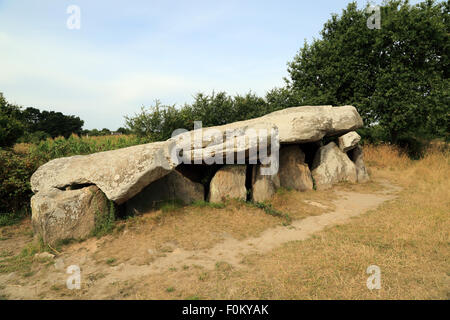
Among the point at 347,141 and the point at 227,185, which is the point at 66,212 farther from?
the point at 347,141

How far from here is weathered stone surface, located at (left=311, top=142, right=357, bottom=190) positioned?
30.4 feet

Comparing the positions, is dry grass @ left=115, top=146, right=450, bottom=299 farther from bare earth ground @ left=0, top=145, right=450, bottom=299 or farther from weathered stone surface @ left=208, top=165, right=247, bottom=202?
weathered stone surface @ left=208, top=165, right=247, bottom=202

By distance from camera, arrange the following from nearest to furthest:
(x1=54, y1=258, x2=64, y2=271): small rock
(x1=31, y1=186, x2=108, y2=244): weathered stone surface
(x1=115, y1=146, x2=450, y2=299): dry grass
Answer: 1. (x1=115, y1=146, x2=450, y2=299): dry grass
2. (x1=54, y1=258, x2=64, y2=271): small rock
3. (x1=31, y1=186, x2=108, y2=244): weathered stone surface

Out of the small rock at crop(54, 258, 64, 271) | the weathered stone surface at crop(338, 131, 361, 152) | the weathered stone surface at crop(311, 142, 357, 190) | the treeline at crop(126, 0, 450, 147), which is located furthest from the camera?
the treeline at crop(126, 0, 450, 147)

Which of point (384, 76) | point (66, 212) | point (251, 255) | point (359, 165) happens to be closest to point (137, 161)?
point (66, 212)

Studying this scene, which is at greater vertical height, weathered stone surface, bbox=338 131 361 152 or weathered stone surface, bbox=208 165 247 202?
weathered stone surface, bbox=338 131 361 152

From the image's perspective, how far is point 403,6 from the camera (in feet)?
44.0

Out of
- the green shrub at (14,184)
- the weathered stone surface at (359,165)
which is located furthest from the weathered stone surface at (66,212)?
the weathered stone surface at (359,165)

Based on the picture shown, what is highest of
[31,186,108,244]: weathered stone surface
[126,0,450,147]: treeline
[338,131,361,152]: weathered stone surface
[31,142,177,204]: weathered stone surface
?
[126,0,450,147]: treeline

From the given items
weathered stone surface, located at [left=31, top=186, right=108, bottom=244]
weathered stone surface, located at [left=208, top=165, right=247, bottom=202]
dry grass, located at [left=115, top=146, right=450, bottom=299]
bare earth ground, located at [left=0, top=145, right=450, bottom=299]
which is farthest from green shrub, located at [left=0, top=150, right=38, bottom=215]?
dry grass, located at [left=115, top=146, right=450, bottom=299]

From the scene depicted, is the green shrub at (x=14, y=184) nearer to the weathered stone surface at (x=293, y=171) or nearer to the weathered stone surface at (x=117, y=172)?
the weathered stone surface at (x=117, y=172)

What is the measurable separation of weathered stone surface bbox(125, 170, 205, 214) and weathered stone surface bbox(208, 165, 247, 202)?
342 mm

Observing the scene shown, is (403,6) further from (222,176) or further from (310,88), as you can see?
(222,176)

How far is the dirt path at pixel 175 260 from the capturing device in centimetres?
395
